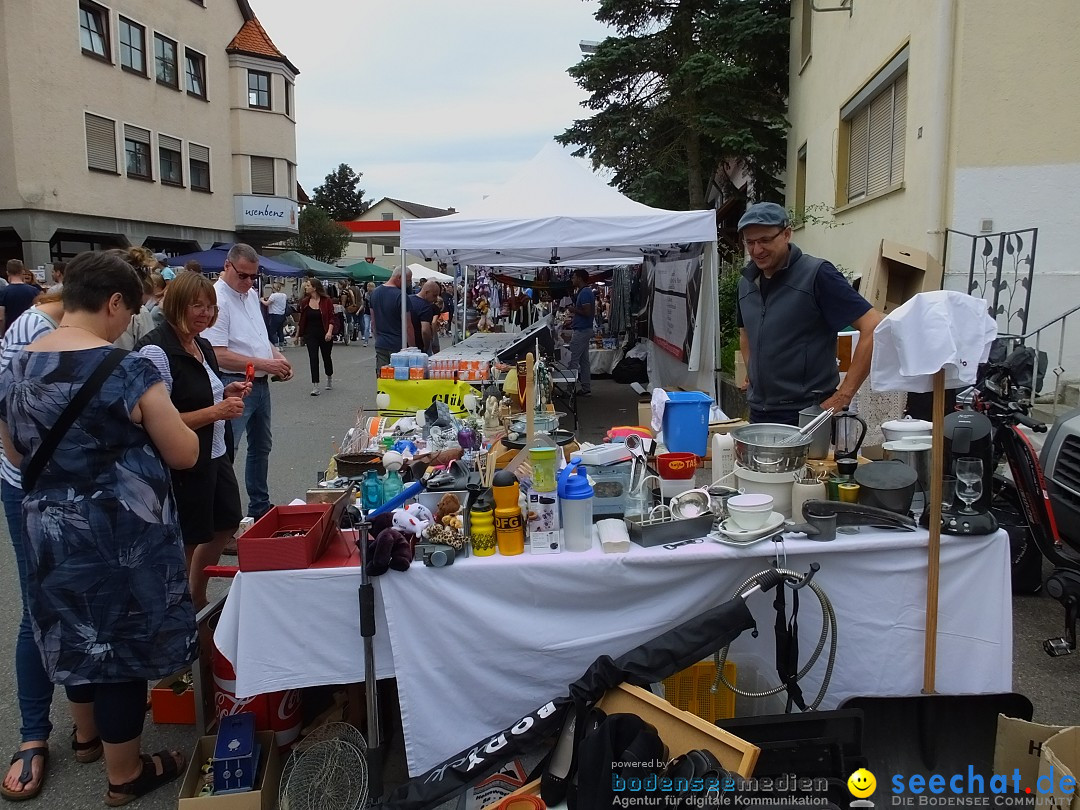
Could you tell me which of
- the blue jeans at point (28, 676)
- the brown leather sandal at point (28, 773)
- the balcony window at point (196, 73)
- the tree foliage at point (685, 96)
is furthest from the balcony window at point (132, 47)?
the brown leather sandal at point (28, 773)

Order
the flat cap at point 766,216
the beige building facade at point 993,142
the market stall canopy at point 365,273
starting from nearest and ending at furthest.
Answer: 1. the flat cap at point 766,216
2. the beige building facade at point 993,142
3. the market stall canopy at point 365,273

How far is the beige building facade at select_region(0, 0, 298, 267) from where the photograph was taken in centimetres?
1625

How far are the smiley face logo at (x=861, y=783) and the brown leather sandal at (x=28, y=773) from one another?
2.71 meters

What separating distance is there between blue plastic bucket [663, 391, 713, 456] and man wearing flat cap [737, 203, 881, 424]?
38cm

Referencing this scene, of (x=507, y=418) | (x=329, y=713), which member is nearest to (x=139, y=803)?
(x=329, y=713)

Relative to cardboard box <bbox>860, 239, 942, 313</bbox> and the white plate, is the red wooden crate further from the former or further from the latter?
cardboard box <bbox>860, 239, 942, 313</bbox>

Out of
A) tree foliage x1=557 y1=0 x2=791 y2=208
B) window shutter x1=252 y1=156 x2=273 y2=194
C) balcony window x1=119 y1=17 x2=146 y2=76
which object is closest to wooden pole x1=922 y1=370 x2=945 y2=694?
tree foliage x1=557 y1=0 x2=791 y2=208

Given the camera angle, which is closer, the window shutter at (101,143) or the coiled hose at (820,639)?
the coiled hose at (820,639)

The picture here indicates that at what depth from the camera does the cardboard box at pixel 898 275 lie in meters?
6.46

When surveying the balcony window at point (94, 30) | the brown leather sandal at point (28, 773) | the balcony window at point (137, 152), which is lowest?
the brown leather sandal at point (28, 773)

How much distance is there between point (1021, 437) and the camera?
12.0ft

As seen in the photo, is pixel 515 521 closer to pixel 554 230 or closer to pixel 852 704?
pixel 852 704

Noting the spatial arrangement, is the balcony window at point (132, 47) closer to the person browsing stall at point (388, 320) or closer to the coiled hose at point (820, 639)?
the person browsing stall at point (388, 320)

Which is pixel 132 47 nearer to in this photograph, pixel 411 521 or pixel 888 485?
pixel 411 521
